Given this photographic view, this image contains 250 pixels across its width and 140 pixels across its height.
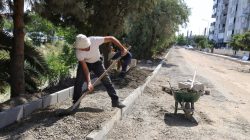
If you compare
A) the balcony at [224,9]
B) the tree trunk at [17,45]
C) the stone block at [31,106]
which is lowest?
the stone block at [31,106]

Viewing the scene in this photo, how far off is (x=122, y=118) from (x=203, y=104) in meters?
3.65

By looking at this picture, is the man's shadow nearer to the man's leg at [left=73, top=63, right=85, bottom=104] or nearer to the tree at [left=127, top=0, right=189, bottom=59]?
the man's leg at [left=73, top=63, right=85, bottom=104]

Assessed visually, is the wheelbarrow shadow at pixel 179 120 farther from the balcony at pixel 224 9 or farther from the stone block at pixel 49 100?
the balcony at pixel 224 9

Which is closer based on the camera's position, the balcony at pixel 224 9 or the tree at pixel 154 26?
the tree at pixel 154 26

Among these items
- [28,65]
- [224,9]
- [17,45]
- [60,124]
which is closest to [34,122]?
[60,124]

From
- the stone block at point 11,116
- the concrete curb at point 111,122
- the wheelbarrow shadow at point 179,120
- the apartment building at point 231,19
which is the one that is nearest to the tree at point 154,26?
the concrete curb at point 111,122

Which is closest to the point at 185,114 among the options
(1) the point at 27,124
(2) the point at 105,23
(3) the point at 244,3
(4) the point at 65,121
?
(4) the point at 65,121

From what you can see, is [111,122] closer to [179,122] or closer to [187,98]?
[179,122]

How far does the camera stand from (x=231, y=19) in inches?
4136

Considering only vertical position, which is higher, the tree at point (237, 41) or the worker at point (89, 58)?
the worker at point (89, 58)

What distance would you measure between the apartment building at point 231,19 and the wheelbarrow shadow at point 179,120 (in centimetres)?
7400

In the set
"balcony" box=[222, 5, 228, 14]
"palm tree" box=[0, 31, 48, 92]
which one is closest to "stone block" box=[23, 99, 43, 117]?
"palm tree" box=[0, 31, 48, 92]

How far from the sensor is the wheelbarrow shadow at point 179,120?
7.80m

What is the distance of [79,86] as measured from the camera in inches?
286
